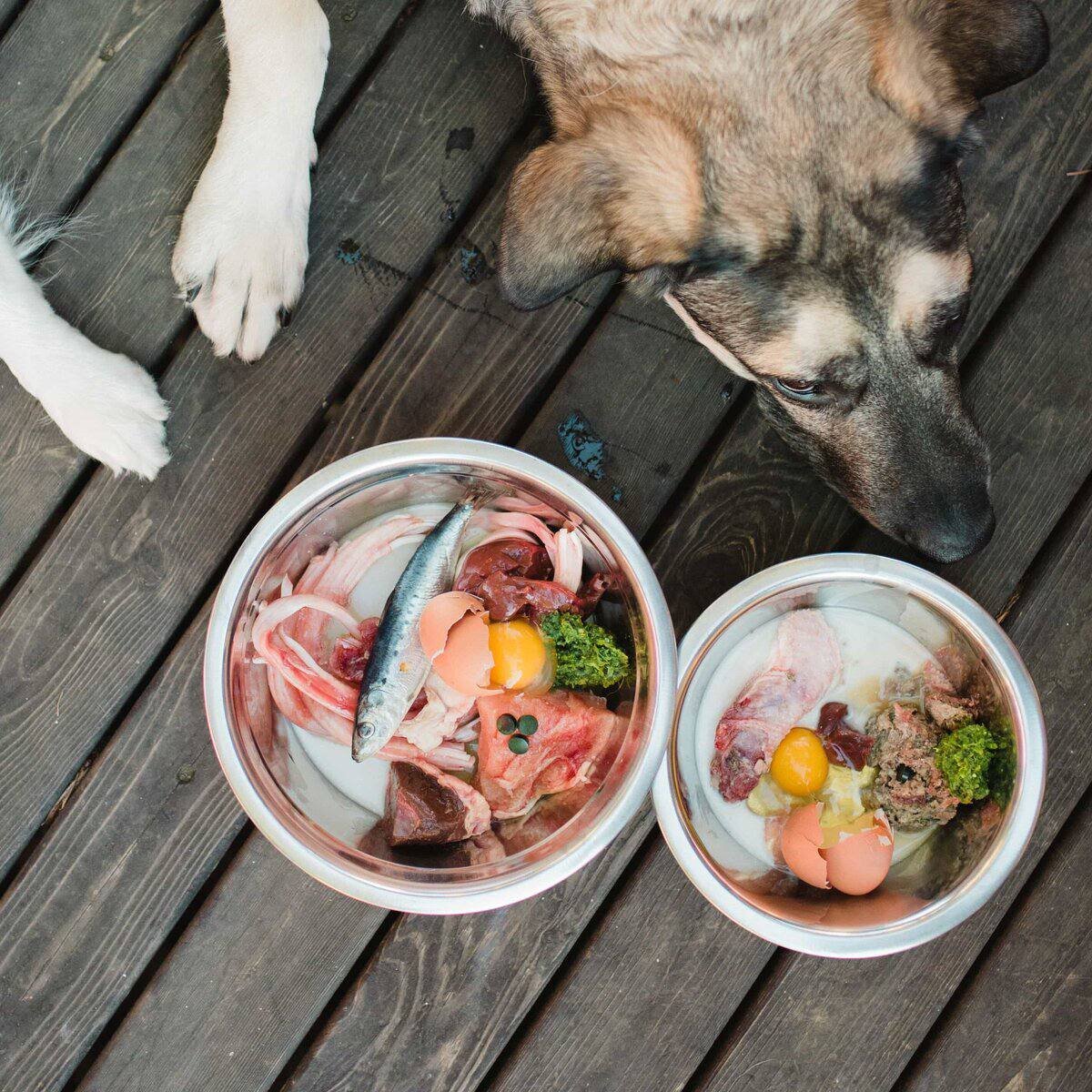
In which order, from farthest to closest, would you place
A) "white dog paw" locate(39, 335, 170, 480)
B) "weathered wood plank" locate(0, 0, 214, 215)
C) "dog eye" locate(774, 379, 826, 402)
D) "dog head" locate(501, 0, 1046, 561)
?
"weathered wood plank" locate(0, 0, 214, 215)
"white dog paw" locate(39, 335, 170, 480)
"dog eye" locate(774, 379, 826, 402)
"dog head" locate(501, 0, 1046, 561)

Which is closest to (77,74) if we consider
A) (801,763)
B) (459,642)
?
(459,642)

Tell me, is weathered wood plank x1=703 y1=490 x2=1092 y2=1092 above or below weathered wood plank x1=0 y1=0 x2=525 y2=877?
below

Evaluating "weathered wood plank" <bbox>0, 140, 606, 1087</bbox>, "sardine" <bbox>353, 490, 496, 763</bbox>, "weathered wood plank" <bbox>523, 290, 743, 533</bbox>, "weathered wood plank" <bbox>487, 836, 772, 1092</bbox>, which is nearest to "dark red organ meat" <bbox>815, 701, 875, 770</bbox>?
"weathered wood plank" <bbox>487, 836, 772, 1092</bbox>

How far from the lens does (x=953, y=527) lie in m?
1.90

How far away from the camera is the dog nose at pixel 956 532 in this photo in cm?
190

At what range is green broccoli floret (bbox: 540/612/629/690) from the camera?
76.7 inches

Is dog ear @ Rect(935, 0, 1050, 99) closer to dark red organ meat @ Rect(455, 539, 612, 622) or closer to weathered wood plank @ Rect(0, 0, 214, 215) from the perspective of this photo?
dark red organ meat @ Rect(455, 539, 612, 622)

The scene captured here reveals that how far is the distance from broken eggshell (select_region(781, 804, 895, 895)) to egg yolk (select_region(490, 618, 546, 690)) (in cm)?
65

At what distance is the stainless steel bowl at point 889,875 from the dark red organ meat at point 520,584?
235 millimetres

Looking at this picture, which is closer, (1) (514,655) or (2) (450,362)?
(1) (514,655)

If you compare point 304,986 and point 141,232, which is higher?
point 141,232

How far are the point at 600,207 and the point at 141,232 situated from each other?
3.85ft

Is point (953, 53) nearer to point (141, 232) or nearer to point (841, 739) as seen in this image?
point (841, 739)

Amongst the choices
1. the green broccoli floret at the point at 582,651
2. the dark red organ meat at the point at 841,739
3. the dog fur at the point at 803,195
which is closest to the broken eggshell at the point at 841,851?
the dark red organ meat at the point at 841,739
